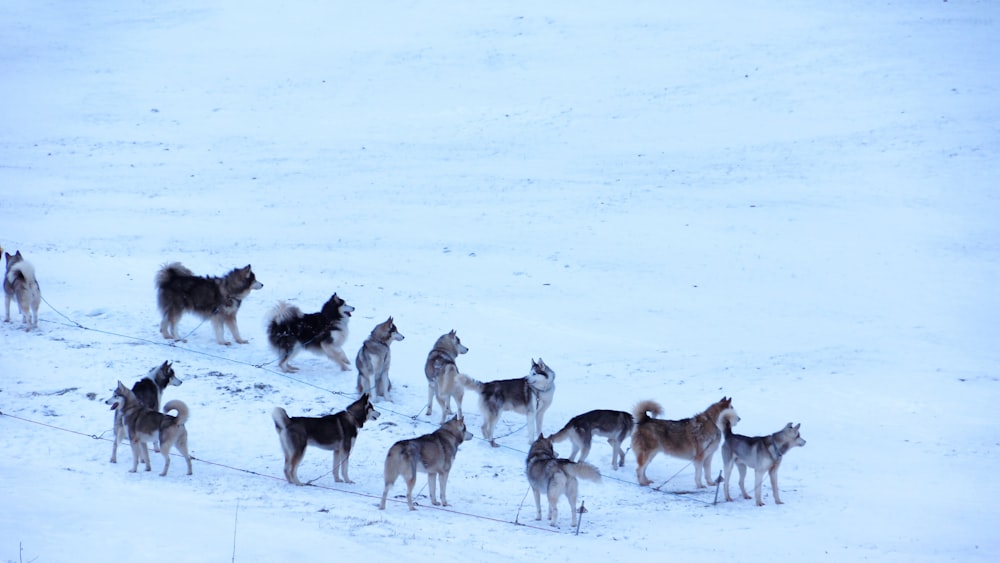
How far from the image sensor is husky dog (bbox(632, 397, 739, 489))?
13484 millimetres

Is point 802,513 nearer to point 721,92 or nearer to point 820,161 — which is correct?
point 820,161

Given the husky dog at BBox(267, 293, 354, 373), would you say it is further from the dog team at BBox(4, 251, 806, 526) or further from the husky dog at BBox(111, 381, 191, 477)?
the husky dog at BBox(111, 381, 191, 477)

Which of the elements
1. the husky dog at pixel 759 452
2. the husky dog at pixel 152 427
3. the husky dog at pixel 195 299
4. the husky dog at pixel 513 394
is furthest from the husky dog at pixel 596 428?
the husky dog at pixel 195 299

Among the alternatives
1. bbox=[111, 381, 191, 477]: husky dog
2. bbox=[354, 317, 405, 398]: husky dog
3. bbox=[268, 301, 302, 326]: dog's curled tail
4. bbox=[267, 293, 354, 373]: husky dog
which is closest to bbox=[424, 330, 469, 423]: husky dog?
bbox=[354, 317, 405, 398]: husky dog

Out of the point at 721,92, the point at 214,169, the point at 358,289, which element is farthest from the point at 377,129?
the point at 358,289

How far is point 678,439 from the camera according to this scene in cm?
1354

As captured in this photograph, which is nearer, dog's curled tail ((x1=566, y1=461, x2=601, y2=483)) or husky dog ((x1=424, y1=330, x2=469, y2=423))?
dog's curled tail ((x1=566, y1=461, x2=601, y2=483))

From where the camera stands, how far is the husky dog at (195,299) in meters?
17.7

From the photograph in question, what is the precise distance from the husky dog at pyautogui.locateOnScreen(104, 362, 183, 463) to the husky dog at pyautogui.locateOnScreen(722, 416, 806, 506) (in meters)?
7.92

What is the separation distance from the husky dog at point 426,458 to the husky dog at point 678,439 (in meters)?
2.61

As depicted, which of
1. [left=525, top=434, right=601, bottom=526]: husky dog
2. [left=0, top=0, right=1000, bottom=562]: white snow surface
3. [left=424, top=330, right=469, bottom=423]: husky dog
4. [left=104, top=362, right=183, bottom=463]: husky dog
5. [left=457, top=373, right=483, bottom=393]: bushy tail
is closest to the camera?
[left=525, top=434, right=601, bottom=526]: husky dog

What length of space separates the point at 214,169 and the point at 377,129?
669cm

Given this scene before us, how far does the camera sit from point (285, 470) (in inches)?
495

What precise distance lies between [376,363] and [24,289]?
6998 millimetres
